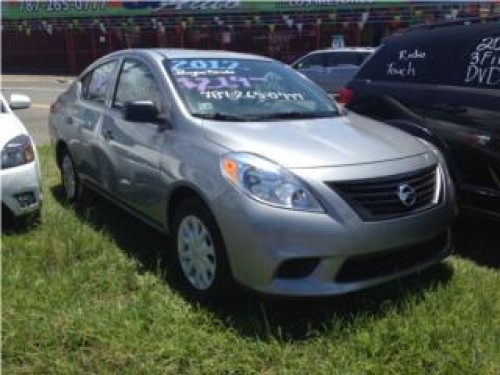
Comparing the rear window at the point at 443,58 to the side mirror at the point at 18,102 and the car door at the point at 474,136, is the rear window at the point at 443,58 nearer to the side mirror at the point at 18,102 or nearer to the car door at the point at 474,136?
the car door at the point at 474,136

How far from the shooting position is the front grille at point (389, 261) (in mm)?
3758

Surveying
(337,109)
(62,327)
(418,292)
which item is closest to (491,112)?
(337,109)

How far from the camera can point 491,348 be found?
349 centimetres

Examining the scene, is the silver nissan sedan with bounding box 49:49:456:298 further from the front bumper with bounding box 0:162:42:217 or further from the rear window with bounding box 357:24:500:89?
the rear window with bounding box 357:24:500:89

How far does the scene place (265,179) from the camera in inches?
146

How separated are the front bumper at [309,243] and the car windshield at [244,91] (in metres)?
0.98

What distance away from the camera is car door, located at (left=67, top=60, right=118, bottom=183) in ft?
18.6

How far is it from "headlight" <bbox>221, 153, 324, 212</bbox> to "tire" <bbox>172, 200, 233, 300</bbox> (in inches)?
12.3

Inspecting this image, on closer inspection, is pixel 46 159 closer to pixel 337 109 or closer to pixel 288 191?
pixel 337 109

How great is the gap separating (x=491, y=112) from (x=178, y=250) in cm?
235

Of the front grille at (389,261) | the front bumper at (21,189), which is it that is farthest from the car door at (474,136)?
the front bumper at (21,189)

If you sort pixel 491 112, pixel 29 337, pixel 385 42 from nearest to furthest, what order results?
1. pixel 29 337
2. pixel 491 112
3. pixel 385 42

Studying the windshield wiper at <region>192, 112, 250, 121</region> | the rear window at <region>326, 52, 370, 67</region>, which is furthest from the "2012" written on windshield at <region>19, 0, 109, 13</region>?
the windshield wiper at <region>192, 112, 250, 121</region>

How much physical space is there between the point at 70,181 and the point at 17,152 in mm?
1274
